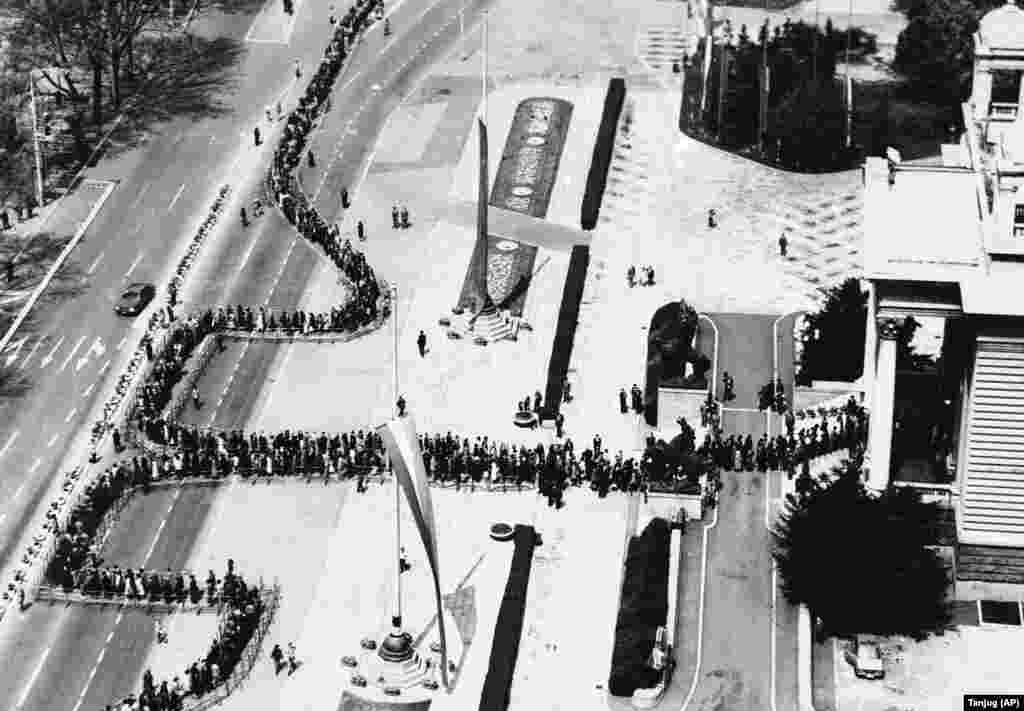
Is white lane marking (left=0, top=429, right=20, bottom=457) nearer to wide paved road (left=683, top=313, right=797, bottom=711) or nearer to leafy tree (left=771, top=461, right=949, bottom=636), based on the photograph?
wide paved road (left=683, top=313, right=797, bottom=711)

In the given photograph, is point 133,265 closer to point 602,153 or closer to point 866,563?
point 602,153

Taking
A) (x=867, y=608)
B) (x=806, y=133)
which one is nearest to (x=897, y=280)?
(x=867, y=608)

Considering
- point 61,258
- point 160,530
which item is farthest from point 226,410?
point 61,258

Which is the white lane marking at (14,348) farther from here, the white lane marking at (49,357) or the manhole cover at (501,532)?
the manhole cover at (501,532)

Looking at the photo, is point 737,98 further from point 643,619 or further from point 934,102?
point 643,619

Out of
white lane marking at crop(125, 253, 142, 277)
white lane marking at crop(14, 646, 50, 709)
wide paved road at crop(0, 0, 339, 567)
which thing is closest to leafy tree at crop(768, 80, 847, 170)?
wide paved road at crop(0, 0, 339, 567)

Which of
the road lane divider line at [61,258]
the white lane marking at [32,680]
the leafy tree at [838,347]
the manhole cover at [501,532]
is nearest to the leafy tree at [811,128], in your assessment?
the leafy tree at [838,347]
